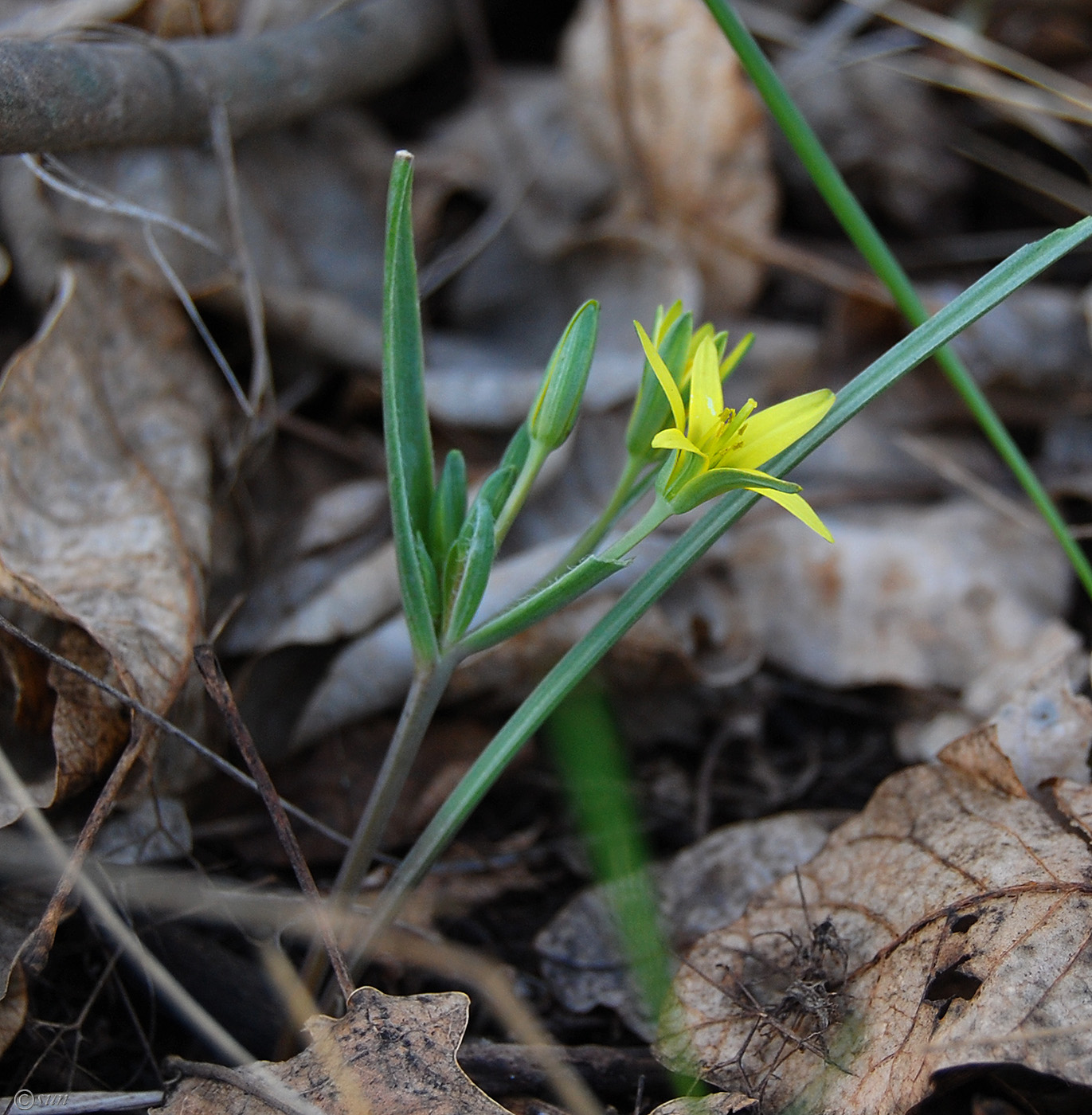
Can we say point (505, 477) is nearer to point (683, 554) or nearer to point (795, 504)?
point (683, 554)

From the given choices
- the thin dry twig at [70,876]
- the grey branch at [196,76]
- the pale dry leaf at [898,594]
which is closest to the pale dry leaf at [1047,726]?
A: the pale dry leaf at [898,594]

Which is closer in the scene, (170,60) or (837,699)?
(170,60)

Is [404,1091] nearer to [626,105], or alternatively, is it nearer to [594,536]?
[594,536]

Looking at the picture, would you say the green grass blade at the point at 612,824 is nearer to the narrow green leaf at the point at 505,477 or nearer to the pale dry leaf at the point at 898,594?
the pale dry leaf at the point at 898,594

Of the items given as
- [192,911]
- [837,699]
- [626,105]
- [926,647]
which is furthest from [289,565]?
[626,105]

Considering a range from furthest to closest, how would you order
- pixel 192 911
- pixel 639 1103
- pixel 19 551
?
pixel 19 551 → pixel 192 911 → pixel 639 1103

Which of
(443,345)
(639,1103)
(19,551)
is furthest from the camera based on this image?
(443,345)

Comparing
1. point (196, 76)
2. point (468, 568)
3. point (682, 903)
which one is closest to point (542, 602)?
point (468, 568)
